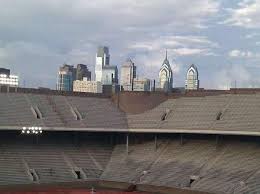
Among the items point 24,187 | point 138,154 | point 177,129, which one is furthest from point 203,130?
point 24,187

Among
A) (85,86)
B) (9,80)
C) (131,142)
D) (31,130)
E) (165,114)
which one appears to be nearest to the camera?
(31,130)

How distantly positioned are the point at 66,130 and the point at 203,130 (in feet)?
36.1

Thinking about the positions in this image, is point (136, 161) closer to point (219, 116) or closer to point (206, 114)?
point (206, 114)

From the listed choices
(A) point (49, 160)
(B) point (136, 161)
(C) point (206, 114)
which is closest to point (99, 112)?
(B) point (136, 161)

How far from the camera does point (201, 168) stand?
39.2 metres

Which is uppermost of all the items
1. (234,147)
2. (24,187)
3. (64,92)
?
(64,92)

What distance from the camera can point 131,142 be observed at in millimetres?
46000

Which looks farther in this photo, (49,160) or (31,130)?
(49,160)

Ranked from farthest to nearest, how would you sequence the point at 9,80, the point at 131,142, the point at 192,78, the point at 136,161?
the point at 192,78
the point at 9,80
the point at 131,142
the point at 136,161

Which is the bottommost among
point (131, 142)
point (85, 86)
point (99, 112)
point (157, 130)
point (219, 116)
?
point (131, 142)

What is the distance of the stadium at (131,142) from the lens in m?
38.5

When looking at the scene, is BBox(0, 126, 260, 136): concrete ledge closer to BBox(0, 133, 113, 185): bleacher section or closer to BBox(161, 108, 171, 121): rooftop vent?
BBox(161, 108, 171, 121): rooftop vent

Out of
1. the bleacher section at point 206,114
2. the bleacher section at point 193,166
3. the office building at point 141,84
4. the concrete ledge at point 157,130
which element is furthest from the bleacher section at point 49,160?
the office building at point 141,84

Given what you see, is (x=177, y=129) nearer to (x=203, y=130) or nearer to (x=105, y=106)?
(x=203, y=130)
